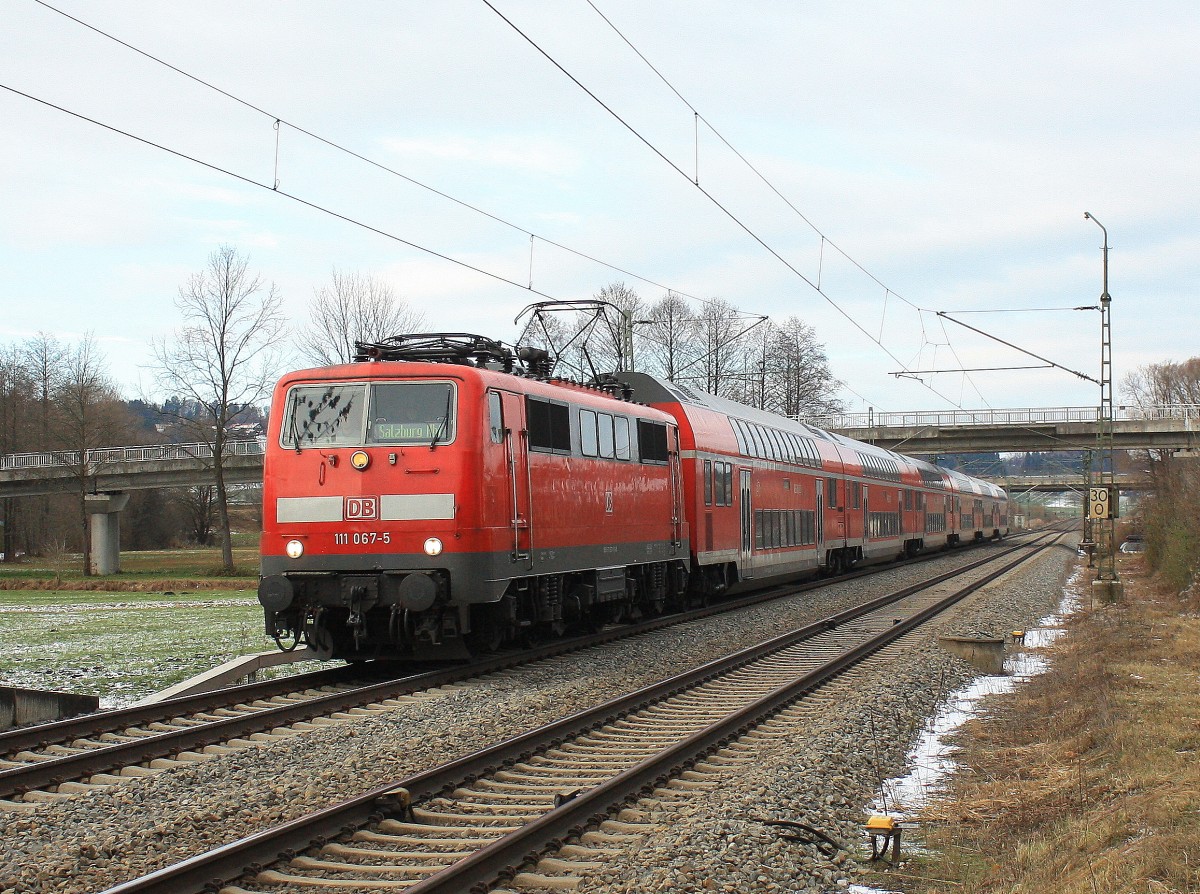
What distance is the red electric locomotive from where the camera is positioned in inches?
486

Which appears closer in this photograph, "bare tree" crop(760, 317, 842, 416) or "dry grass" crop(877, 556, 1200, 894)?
"dry grass" crop(877, 556, 1200, 894)

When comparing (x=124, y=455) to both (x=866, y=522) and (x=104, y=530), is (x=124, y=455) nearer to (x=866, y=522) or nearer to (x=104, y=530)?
(x=104, y=530)

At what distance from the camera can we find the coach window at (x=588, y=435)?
15.3 metres

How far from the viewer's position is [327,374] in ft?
43.0

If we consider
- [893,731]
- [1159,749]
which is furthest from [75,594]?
[1159,749]

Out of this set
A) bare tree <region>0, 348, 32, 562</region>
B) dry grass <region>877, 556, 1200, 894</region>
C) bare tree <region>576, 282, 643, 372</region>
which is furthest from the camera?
bare tree <region>0, 348, 32, 562</region>

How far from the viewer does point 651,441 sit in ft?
59.2

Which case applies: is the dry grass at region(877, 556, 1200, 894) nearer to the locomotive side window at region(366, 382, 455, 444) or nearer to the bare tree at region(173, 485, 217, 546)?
the locomotive side window at region(366, 382, 455, 444)

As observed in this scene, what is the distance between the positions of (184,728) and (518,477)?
487 cm

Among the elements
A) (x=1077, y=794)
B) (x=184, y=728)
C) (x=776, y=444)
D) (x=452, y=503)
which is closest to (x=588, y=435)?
(x=452, y=503)

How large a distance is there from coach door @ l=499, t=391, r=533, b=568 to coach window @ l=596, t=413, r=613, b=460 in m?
2.45

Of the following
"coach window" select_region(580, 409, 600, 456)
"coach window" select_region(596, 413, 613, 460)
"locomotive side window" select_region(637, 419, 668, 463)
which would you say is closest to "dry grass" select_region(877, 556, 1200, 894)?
"coach window" select_region(580, 409, 600, 456)

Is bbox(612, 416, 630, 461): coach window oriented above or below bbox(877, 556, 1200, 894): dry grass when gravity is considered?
above

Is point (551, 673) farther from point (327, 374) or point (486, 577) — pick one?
point (327, 374)
